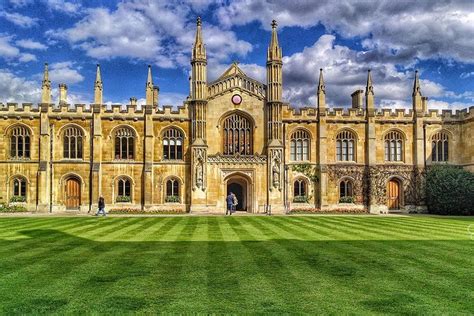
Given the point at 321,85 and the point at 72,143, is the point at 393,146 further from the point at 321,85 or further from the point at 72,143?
the point at 72,143

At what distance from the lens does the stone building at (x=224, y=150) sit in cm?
3766

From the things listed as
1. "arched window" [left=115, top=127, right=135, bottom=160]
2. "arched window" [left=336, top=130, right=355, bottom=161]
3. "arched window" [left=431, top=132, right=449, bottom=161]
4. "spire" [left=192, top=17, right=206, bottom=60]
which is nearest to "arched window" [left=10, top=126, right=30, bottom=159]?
"arched window" [left=115, top=127, right=135, bottom=160]

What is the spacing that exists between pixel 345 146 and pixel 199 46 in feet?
52.2

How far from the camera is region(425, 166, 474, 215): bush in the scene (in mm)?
35625

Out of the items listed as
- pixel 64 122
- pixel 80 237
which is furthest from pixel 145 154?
pixel 80 237

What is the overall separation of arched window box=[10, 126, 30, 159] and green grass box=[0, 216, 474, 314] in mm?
22367

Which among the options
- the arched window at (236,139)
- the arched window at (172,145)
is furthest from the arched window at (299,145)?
the arched window at (172,145)

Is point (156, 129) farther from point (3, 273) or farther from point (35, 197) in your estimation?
point (3, 273)

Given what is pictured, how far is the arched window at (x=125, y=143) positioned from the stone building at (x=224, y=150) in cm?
9

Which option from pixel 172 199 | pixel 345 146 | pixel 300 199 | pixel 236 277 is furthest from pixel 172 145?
pixel 236 277

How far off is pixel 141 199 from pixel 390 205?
22.5 meters

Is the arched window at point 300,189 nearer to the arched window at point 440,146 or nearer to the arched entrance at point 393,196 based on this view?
the arched entrance at point 393,196

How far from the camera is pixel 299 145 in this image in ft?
130

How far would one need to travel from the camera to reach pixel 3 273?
1069 centimetres
